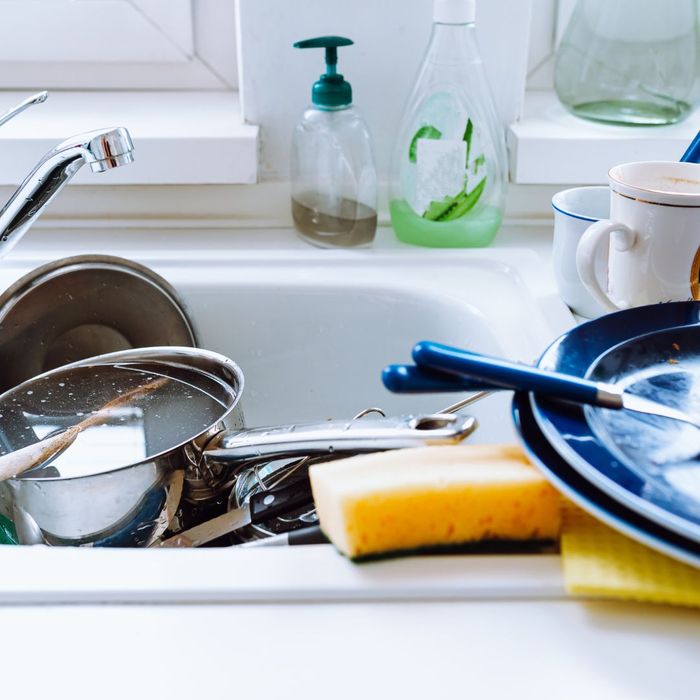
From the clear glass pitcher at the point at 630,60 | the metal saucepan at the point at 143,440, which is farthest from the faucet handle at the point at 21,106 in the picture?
the clear glass pitcher at the point at 630,60

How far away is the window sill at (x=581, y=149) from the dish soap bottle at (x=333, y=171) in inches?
5.6

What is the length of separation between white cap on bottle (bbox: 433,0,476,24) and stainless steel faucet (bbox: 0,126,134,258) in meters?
0.30

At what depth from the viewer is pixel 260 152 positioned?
832 millimetres

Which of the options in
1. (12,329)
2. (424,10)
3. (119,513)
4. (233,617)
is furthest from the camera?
(424,10)

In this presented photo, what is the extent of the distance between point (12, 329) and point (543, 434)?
446 millimetres

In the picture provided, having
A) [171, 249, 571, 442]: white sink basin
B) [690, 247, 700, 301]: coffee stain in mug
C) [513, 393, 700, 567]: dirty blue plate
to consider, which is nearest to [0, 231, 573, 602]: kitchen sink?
[171, 249, 571, 442]: white sink basin

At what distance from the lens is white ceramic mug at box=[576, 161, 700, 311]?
51 centimetres

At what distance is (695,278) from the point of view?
0.53 metres

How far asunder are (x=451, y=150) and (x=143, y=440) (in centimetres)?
38

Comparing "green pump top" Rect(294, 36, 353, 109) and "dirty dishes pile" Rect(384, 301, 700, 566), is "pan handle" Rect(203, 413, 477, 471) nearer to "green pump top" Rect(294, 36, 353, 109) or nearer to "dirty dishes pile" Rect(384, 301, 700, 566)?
"dirty dishes pile" Rect(384, 301, 700, 566)

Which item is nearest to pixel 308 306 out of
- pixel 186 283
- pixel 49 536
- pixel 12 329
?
pixel 186 283

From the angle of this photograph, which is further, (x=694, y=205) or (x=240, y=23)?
(x=240, y=23)

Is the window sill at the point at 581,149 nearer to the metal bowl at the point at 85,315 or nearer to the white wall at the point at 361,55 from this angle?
the white wall at the point at 361,55

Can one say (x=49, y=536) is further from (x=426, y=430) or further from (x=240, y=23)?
(x=240, y=23)
